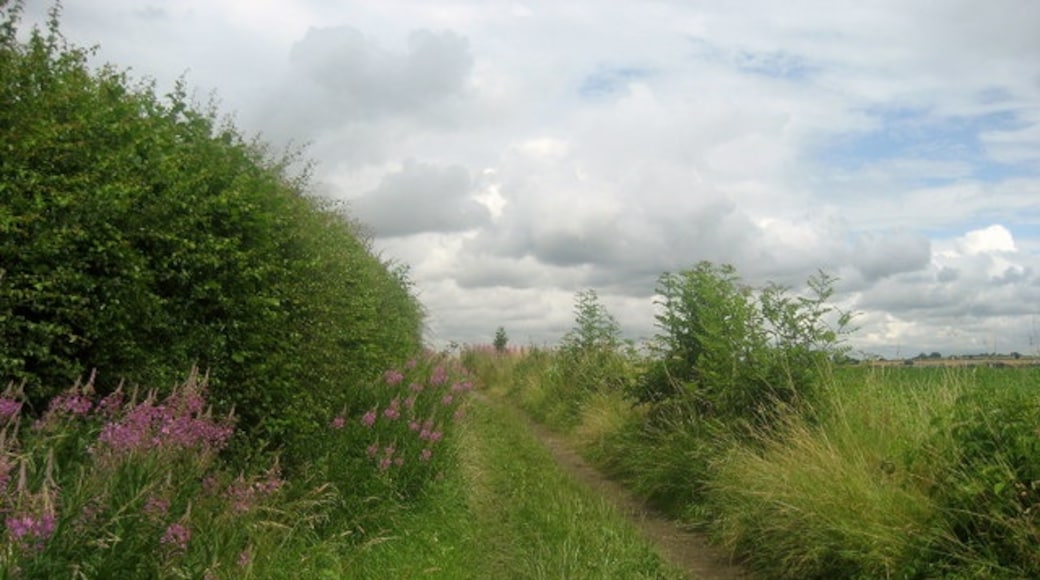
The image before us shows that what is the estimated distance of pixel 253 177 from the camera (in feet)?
24.6

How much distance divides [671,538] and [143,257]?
18.3ft

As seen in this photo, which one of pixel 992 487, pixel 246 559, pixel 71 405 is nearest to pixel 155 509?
pixel 71 405

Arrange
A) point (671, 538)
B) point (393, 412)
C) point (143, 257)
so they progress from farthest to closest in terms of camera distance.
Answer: point (671, 538) < point (393, 412) < point (143, 257)

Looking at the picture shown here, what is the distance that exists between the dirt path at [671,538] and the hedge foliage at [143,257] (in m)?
3.38

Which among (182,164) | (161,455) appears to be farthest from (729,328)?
(161,455)

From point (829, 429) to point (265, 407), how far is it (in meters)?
5.25

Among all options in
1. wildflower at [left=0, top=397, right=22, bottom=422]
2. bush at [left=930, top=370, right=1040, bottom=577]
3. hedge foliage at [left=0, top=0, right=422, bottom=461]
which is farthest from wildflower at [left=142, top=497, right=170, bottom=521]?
bush at [left=930, top=370, right=1040, bottom=577]

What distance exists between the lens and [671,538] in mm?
8633

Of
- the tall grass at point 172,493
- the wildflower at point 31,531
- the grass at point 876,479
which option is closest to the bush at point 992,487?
the grass at point 876,479

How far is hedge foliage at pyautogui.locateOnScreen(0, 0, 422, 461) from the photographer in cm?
499

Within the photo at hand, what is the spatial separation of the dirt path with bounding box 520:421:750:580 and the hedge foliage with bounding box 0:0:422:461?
11.1 feet

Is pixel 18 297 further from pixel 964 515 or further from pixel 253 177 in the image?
pixel 964 515

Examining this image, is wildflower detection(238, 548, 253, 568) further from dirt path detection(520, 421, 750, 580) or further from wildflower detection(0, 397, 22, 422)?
dirt path detection(520, 421, 750, 580)

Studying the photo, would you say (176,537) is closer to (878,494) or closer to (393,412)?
(393,412)
